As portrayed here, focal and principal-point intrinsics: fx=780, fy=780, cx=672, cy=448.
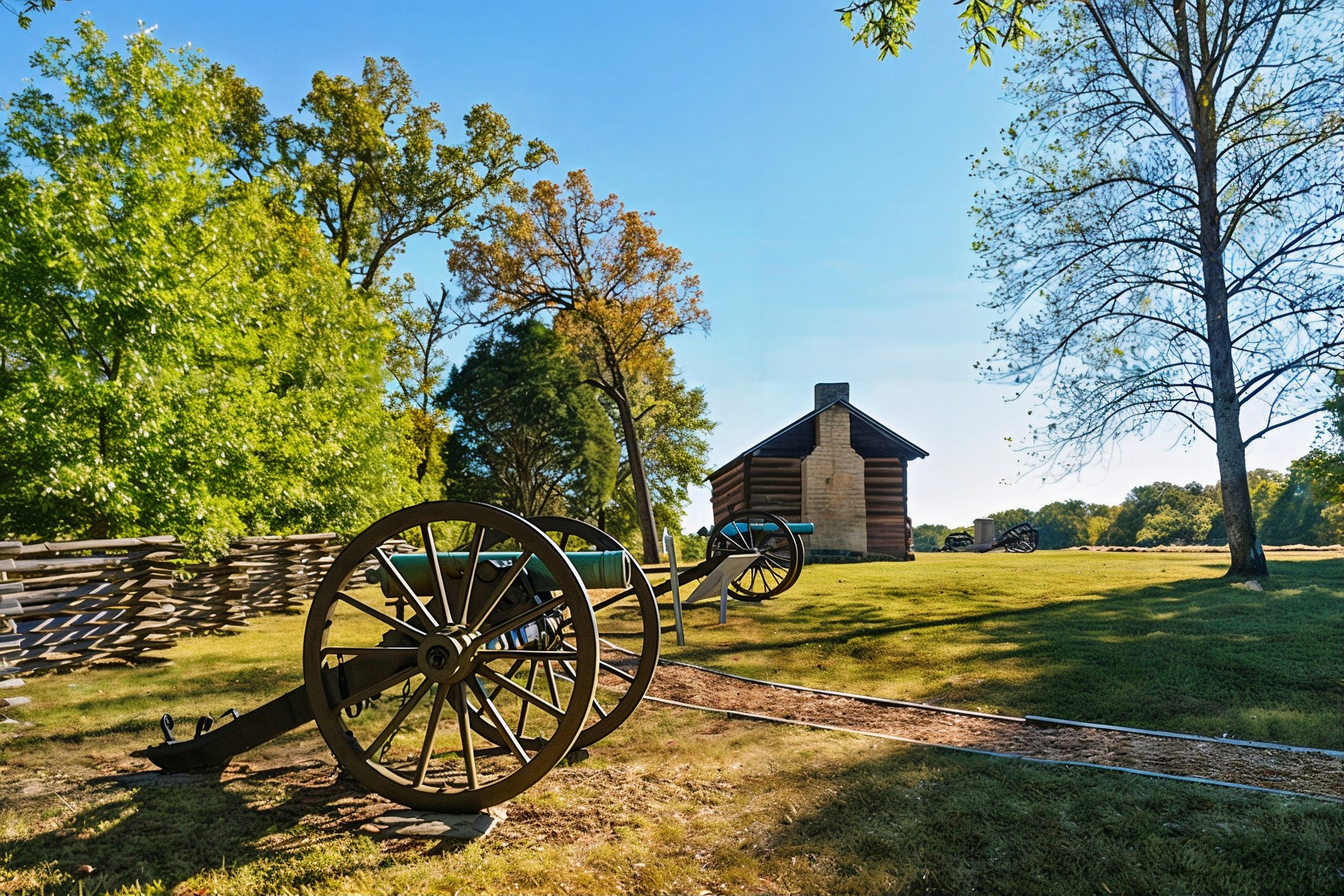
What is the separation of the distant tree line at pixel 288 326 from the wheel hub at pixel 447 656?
6.66m

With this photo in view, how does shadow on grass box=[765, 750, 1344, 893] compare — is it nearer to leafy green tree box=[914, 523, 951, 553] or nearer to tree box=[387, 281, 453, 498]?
tree box=[387, 281, 453, 498]

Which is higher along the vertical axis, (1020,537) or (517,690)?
(1020,537)

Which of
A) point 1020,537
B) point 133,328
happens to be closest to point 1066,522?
point 1020,537

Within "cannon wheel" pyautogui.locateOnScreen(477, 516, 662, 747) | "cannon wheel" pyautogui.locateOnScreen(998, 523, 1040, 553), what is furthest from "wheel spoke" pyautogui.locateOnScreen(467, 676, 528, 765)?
"cannon wheel" pyautogui.locateOnScreen(998, 523, 1040, 553)

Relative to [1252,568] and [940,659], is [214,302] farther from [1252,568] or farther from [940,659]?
[1252,568]

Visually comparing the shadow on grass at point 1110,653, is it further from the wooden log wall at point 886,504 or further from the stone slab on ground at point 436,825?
the wooden log wall at point 886,504

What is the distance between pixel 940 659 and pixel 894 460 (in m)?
16.4

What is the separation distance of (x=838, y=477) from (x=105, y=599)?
724 inches

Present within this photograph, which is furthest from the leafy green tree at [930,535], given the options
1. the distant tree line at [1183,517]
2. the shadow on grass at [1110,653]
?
the shadow on grass at [1110,653]

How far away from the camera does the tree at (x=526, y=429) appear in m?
26.0

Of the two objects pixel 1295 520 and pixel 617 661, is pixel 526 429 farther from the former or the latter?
pixel 1295 520

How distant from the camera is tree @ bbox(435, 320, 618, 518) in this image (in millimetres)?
Result: 26031

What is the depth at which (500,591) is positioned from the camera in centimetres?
386

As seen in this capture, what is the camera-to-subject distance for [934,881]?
3.41 metres
